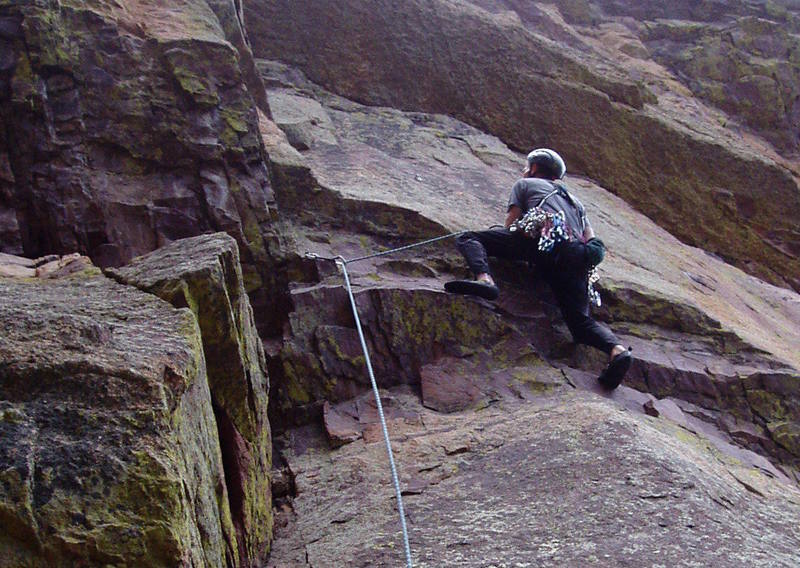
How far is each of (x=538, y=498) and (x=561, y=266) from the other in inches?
110

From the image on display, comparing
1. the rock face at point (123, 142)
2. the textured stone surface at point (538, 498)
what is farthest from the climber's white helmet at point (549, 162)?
the textured stone surface at point (538, 498)

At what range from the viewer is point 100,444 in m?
2.96

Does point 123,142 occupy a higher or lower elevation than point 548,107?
lower

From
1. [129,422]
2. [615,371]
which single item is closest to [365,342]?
[615,371]

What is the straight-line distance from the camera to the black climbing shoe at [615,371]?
637 centimetres

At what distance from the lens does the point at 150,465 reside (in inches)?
117

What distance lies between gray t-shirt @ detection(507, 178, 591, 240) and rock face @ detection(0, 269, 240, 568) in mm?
4180

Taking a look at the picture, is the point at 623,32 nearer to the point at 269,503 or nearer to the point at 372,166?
the point at 372,166

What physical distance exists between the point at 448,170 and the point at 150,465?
7.38 meters

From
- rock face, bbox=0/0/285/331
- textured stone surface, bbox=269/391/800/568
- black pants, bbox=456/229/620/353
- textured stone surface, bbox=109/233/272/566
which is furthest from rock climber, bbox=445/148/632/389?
textured stone surface, bbox=109/233/272/566

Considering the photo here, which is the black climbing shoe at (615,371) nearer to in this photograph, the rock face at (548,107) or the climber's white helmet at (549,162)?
the climber's white helmet at (549,162)

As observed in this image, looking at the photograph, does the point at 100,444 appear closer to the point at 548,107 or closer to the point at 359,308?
the point at 359,308

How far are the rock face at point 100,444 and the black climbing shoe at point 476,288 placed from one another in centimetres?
327

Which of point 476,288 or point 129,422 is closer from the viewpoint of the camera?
point 129,422
